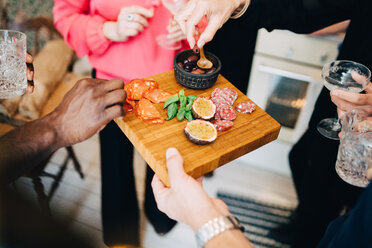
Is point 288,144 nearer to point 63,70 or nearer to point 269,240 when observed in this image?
point 269,240

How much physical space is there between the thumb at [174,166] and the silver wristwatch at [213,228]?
0.18 meters

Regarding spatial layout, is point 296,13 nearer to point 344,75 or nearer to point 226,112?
point 344,75

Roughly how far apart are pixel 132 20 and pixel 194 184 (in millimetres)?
821

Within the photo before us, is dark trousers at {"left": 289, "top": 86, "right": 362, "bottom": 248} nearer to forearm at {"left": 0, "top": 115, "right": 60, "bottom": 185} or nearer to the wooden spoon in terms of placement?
the wooden spoon

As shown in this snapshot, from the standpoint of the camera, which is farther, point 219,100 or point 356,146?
point 219,100

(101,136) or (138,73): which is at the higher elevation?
(138,73)

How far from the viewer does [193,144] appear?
46.4 inches

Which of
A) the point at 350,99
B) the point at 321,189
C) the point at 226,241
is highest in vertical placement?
the point at 350,99

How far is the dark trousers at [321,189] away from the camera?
1.65 metres

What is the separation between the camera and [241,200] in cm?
254

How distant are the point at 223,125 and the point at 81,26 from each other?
33.9 inches

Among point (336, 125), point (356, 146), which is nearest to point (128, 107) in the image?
point (356, 146)

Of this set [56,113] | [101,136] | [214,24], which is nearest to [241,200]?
[101,136]

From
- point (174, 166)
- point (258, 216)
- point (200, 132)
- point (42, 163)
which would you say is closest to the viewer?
point (174, 166)
